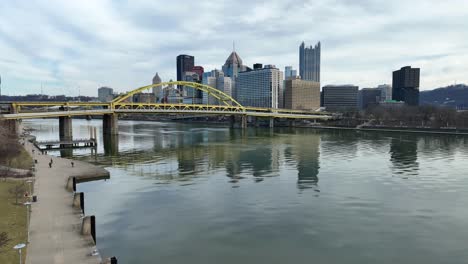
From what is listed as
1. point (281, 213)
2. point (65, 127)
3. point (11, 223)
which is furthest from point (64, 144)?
point (281, 213)

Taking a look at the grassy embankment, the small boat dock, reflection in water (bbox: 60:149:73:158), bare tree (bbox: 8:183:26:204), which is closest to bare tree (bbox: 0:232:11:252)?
the grassy embankment

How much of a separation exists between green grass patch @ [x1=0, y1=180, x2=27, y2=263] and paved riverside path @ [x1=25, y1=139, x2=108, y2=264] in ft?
1.58

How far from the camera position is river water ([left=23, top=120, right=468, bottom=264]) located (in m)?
17.9

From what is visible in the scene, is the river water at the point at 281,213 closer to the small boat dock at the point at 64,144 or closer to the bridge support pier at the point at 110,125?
the small boat dock at the point at 64,144

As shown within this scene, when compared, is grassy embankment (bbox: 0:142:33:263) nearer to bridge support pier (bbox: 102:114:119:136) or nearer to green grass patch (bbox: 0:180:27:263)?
Answer: green grass patch (bbox: 0:180:27:263)

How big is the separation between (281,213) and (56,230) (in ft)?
49.6

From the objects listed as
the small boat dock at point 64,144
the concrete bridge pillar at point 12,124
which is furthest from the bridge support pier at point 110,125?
the concrete bridge pillar at point 12,124

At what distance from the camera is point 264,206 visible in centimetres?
2630

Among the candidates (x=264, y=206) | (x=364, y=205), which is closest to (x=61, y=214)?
(x=264, y=206)

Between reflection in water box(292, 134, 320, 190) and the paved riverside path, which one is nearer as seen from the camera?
the paved riverside path

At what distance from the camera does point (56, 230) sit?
56.9 feet

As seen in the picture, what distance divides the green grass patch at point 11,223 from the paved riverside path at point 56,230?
1.58 ft

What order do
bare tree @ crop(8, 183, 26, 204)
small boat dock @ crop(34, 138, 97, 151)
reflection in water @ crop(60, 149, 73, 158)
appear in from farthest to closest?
small boat dock @ crop(34, 138, 97, 151) → reflection in water @ crop(60, 149, 73, 158) → bare tree @ crop(8, 183, 26, 204)

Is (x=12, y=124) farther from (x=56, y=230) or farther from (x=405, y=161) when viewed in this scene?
(x=405, y=161)
